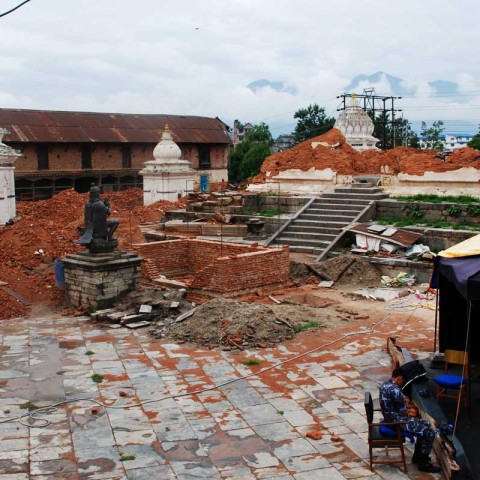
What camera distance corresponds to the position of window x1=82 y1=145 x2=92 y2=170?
38375 mm

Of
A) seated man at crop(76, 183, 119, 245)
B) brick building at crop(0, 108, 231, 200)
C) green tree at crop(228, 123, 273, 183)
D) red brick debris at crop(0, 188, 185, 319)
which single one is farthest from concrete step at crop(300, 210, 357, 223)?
green tree at crop(228, 123, 273, 183)

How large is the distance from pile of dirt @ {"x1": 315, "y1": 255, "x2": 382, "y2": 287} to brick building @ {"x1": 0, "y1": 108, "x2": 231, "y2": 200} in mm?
22487

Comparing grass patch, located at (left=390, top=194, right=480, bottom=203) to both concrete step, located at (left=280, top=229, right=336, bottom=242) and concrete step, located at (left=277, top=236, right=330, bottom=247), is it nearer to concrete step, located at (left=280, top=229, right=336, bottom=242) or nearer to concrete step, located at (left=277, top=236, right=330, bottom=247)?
concrete step, located at (left=280, top=229, right=336, bottom=242)

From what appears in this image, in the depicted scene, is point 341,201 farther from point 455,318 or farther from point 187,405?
point 187,405

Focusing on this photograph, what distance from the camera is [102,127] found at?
131ft

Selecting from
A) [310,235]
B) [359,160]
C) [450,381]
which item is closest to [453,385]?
[450,381]

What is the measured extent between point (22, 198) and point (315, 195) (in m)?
18.1

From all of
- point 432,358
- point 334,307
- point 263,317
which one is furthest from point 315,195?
point 432,358

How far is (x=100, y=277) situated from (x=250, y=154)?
37.0 meters

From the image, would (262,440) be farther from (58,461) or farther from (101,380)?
(101,380)

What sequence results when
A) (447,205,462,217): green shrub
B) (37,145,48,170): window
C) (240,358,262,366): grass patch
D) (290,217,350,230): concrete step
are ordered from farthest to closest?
(37,145,48,170): window → (290,217,350,230): concrete step → (447,205,462,217): green shrub → (240,358,262,366): grass patch

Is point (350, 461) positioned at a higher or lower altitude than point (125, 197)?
lower

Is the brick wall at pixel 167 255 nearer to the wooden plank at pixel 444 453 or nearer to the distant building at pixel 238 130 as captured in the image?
the wooden plank at pixel 444 453

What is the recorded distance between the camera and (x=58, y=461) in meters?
7.43
